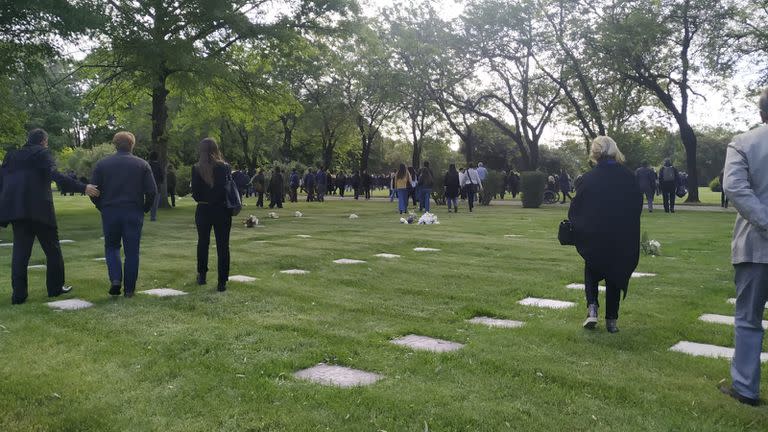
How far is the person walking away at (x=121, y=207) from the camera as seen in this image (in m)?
6.11

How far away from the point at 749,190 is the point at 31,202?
Result: 6146 millimetres

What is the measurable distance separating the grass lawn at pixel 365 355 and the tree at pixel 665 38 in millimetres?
19536

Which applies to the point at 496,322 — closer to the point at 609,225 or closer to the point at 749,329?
the point at 609,225

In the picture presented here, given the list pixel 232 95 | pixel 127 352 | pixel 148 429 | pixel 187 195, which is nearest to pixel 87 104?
pixel 232 95

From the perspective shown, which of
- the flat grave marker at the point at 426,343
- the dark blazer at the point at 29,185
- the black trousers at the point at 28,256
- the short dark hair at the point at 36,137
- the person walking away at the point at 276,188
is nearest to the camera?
the flat grave marker at the point at 426,343

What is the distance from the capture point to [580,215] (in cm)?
497

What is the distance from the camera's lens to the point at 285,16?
20469mm

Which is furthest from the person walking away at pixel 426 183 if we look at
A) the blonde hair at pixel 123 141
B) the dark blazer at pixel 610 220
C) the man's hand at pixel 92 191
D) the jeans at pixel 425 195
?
the dark blazer at pixel 610 220

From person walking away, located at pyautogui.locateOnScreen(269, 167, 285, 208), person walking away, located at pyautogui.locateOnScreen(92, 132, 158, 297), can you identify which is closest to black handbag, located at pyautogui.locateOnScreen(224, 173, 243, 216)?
person walking away, located at pyautogui.locateOnScreen(92, 132, 158, 297)

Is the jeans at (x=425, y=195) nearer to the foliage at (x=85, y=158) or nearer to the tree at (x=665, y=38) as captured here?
the tree at (x=665, y=38)

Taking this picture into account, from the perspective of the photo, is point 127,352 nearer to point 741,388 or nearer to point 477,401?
point 477,401

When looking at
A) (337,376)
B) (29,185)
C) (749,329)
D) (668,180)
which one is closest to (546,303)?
(749,329)

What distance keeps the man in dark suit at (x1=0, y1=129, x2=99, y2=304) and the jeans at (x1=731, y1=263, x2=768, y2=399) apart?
218 inches

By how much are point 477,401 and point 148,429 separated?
5.45 ft
